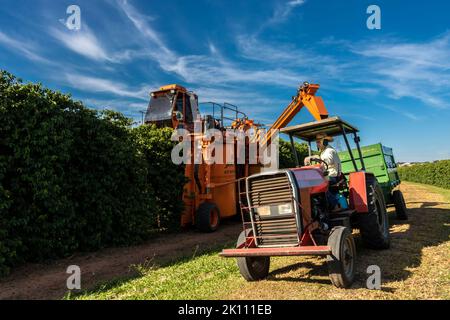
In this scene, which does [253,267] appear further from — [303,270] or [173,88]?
[173,88]

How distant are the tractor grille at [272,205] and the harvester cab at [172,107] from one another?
7749mm

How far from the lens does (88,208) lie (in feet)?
29.0

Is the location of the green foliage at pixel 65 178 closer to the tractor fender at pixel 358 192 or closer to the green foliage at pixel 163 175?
the green foliage at pixel 163 175

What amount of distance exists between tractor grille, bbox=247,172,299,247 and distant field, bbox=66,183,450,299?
662 mm

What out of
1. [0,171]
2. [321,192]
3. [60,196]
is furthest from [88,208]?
[321,192]

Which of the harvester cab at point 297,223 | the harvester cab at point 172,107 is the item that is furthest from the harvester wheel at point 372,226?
the harvester cab at point 172,107

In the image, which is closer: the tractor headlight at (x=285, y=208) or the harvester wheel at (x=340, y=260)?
the harvester wheel at (x=340, y=260)

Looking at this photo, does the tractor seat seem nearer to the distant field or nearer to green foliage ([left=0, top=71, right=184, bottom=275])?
the distant field

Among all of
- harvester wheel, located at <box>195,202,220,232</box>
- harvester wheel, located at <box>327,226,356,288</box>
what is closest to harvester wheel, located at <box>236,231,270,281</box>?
harvester wheel, located at <box>327,226,356,288</box>

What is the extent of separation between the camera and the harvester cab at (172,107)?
13375 mm

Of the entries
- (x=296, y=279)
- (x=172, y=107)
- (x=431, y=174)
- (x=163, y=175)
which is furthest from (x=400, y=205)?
(x=431, y=174)

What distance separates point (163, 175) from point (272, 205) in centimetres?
640
